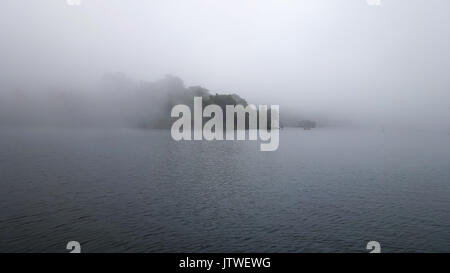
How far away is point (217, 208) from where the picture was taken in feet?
177

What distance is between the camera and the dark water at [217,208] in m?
39.7

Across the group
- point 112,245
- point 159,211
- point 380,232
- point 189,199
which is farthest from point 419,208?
point 112,245

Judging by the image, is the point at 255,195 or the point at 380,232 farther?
the point at 255,195

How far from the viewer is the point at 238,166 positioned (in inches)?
3974

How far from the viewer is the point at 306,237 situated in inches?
1630

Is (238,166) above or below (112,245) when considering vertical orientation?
above

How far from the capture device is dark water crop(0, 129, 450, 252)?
39719 mm

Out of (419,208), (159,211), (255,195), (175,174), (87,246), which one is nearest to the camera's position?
(87,246)
